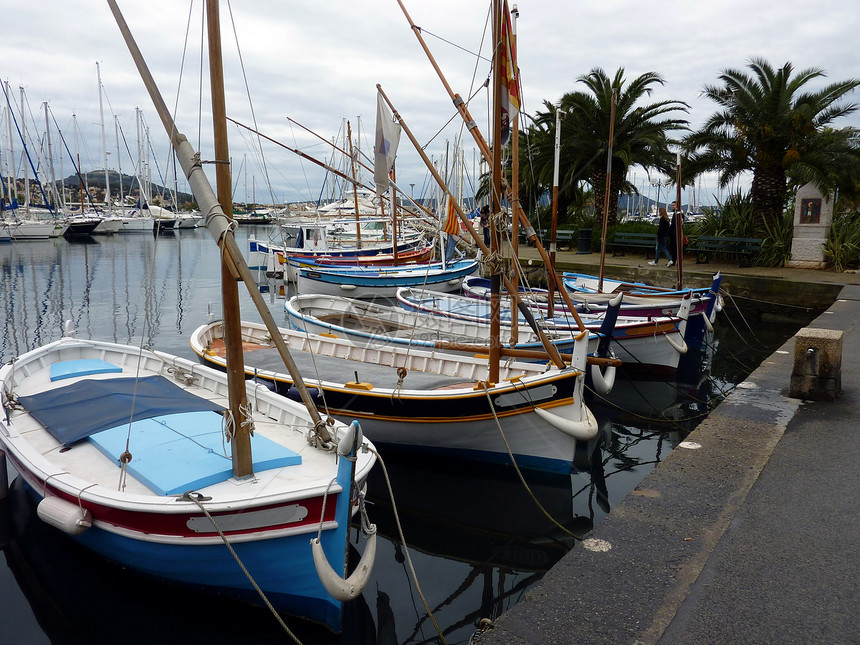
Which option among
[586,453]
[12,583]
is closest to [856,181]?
[586,453]

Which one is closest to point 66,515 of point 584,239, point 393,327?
point 393,327

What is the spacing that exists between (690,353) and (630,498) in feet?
36.3

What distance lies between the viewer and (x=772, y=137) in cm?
2122

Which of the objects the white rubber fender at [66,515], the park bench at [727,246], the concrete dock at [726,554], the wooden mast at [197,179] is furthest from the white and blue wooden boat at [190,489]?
the park bench at [727,246]

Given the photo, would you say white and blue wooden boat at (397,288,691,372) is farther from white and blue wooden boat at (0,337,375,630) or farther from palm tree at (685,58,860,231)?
palm tree at (685,58,860,231)

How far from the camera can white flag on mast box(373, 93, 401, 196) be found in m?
7.87

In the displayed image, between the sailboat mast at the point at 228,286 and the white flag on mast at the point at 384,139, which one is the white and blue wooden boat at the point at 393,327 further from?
the sailboat mast at the point at 228,286

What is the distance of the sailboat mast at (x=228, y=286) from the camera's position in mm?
4242

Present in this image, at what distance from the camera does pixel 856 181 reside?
2094cm

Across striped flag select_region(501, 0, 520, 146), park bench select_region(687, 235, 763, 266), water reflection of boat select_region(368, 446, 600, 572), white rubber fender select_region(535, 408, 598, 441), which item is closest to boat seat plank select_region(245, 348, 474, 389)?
water reflection of boat select_region(368, 446, 600, 572)

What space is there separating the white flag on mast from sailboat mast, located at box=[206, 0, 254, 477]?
3.70 m

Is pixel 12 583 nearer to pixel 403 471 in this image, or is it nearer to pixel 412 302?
pixel 403 471

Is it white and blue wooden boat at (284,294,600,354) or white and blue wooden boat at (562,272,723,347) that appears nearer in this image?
white and blue wooden boat at (284,294,600,354)

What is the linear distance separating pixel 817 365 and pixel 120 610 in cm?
841
